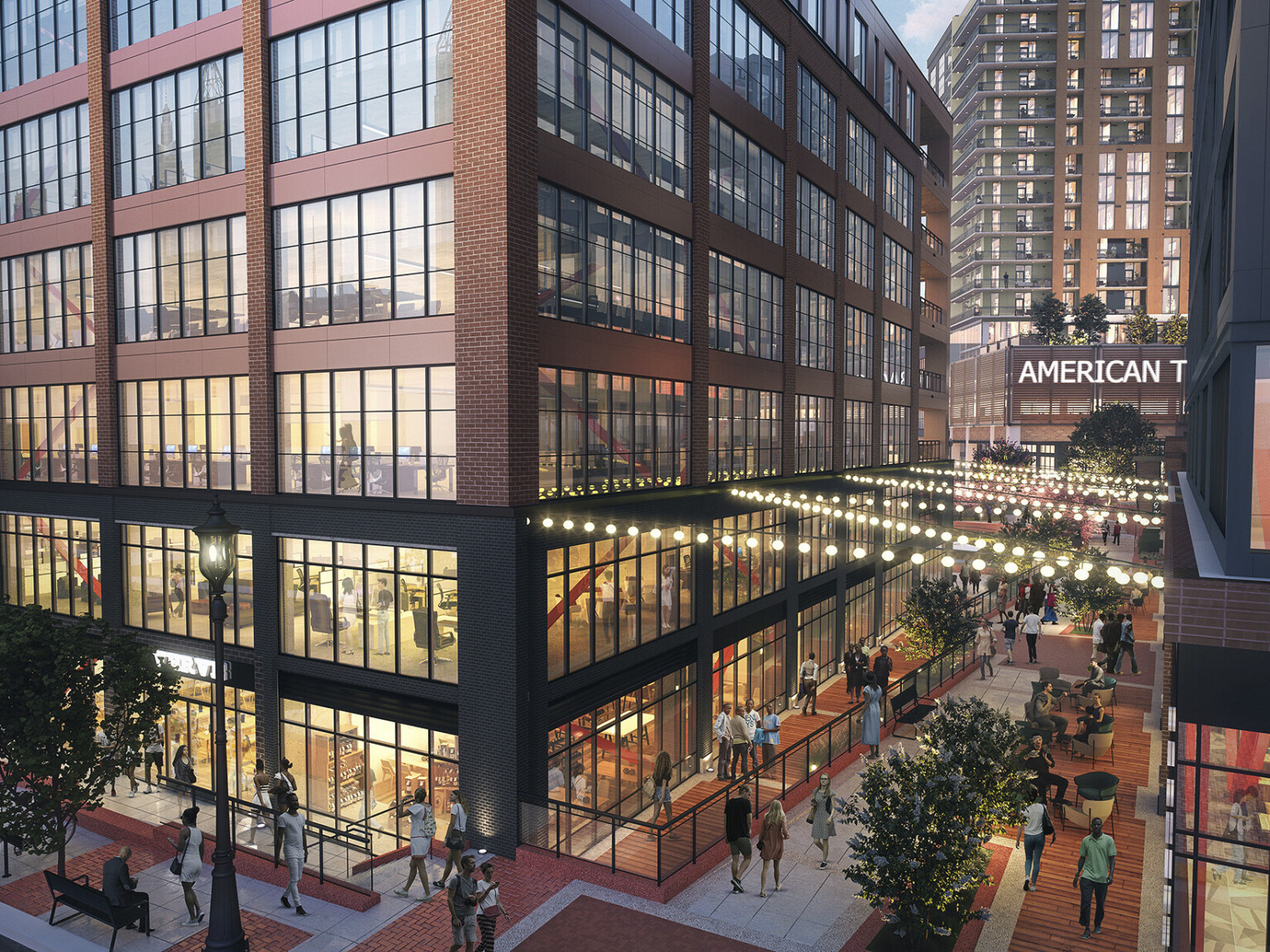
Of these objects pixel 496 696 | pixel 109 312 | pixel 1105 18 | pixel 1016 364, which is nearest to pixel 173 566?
pixel 109 312

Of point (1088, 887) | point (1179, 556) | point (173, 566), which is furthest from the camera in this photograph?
point (173, 566)

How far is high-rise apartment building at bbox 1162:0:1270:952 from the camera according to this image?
9.92 metres

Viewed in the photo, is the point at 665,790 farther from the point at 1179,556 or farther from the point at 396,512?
the point at 1179,556

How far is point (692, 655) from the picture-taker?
2373 cm

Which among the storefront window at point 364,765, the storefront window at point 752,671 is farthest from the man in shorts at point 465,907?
the storefront window at point 752,671

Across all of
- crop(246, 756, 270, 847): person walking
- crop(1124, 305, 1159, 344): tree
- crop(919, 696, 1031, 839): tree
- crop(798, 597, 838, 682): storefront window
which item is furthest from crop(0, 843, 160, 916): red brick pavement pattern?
crop(1124, 305, 1159, 344): tree

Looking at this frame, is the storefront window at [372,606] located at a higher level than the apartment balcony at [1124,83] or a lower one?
lower

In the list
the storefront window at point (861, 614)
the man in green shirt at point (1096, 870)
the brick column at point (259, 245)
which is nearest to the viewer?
the man in green shirt at point (1096, 870)

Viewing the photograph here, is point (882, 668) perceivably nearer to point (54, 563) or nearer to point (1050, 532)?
point (1050, 532)

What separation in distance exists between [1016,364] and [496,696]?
214ft

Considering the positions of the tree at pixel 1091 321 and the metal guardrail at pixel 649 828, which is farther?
the tree at pixel 1091 321

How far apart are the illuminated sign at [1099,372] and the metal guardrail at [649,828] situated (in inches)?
2337

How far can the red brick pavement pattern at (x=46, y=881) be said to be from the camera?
51.7ft

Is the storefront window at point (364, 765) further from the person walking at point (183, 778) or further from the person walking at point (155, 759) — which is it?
the person walking at point (155, 759)
